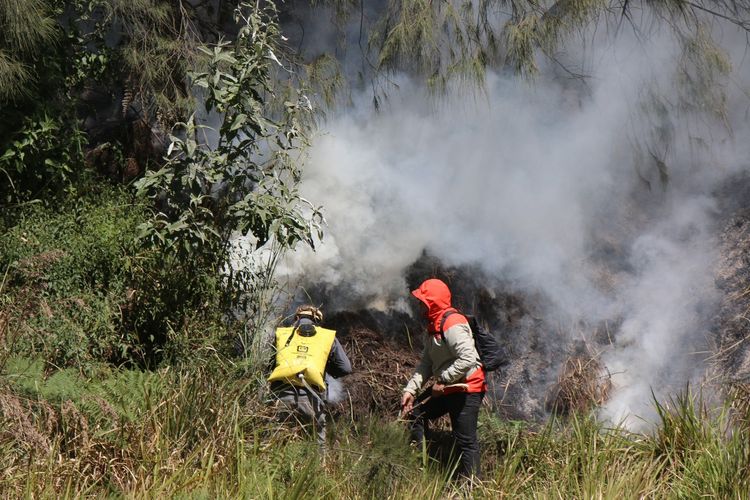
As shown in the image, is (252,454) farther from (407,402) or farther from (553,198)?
(553,198)

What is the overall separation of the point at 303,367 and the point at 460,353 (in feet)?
3.41

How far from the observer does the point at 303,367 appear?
17.4 ft

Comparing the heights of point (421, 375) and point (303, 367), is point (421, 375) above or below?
above

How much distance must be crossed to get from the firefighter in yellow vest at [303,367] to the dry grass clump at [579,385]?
2404 millimetres

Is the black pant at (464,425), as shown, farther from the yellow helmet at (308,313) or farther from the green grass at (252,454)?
the yellow helmet at (308,313)

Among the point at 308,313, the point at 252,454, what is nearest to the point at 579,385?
the point at 308,313

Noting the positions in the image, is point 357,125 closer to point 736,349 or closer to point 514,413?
point 514,413

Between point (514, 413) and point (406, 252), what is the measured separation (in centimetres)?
196

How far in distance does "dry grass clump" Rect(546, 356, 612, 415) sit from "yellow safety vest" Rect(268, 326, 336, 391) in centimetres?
240

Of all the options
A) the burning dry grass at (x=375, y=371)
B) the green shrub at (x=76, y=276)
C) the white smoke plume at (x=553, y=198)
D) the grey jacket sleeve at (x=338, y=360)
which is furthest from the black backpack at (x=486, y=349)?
the green shrub at (x=76, y=276)

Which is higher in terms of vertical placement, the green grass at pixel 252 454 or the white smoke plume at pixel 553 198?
the white smoke plume at pixel 553 198

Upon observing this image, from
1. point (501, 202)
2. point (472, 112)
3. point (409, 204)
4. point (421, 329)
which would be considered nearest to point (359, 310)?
point (421, 329)

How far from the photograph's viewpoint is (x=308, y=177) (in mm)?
8680

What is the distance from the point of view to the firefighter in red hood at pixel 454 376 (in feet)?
16.4
